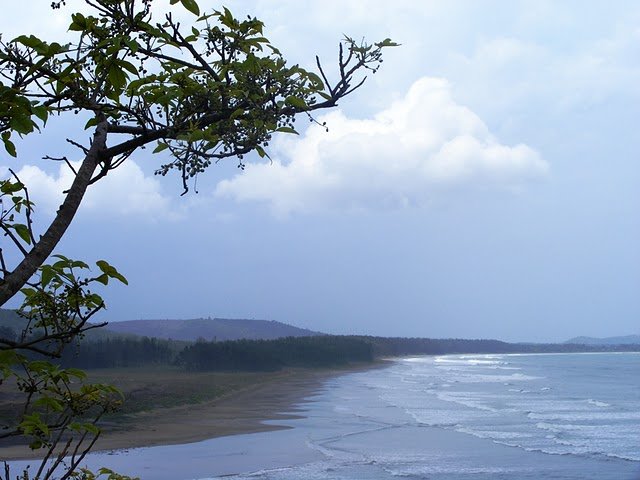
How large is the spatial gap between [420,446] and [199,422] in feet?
29.4

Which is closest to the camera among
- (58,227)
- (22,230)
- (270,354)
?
(58,227)

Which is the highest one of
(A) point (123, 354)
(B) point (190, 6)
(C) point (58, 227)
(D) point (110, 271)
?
(A) point (123, 354)

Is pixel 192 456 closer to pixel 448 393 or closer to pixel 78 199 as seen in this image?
pixel 78 199

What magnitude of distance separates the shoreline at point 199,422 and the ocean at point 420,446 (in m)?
0.93

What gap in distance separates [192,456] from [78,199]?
17.4 meters

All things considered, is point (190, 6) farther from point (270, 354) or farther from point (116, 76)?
point (270, 354)

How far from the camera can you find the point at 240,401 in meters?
35.6

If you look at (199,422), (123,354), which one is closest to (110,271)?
(199,422)

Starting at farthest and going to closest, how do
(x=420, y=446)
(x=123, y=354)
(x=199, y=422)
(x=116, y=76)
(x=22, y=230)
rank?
1. (x=123, y=354)
2. (x=199, y=422)
3. (x=420, y=446)
4. (x=22, y=230)
5. (x=116, y=76)

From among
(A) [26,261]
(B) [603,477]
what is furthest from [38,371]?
(B) [603,477]

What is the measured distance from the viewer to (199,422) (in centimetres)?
2664

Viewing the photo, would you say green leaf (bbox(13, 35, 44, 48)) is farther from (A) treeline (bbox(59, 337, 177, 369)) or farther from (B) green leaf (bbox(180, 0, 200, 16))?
(A) treeline (bbox(59, 337, 177, 369))

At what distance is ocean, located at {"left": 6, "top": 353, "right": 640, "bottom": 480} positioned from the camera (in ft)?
55.6

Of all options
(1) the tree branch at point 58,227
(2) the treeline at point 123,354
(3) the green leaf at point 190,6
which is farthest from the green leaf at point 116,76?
(2) the treeline at point 123,354
